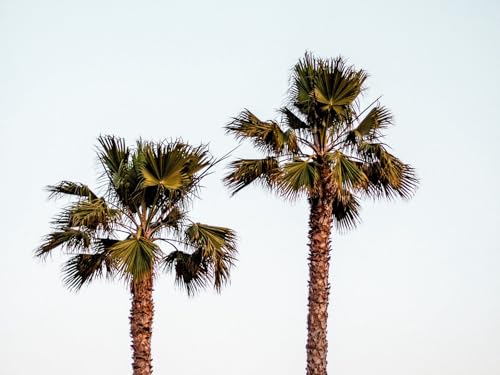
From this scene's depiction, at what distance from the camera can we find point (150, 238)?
95.2 feet

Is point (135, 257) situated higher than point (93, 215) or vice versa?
point (93, 215)

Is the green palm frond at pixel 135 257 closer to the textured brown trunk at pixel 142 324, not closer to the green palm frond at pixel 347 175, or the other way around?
the textured brown trunk at pixel 142 324

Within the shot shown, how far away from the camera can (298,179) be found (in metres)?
29.8

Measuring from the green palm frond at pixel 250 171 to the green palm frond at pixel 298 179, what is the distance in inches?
20.1

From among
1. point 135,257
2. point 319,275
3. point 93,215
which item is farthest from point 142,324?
point 319,275

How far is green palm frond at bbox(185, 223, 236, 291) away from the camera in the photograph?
28.8 metres

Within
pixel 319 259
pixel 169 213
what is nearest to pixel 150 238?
pixel 169 213

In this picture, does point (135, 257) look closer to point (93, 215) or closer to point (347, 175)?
point (93, 215)

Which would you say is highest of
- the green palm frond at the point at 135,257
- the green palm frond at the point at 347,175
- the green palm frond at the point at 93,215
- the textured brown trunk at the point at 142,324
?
the green palm frond at the point at 347,175

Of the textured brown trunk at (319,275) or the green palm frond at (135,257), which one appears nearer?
the green palm frond at (135,257)

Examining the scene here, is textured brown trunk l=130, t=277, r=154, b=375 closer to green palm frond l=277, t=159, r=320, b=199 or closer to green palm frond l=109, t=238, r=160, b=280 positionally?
green palm frond l=109, t=238, r=160, b=280

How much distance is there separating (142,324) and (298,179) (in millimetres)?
5003

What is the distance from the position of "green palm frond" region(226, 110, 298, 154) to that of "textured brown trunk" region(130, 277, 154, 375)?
4632mm

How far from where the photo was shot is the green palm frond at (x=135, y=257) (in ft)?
91.2
